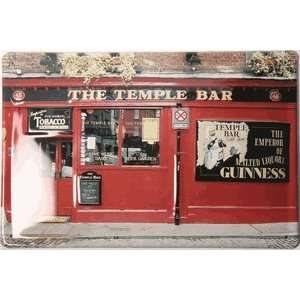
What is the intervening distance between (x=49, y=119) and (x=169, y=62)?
37.4 inches

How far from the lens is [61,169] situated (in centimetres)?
332

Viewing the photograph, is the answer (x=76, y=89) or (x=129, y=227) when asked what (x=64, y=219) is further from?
(x=76, y=89)

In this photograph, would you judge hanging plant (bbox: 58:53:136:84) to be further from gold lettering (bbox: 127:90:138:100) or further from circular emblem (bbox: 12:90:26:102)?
circular emblem (bbox: 12:90:26:102)

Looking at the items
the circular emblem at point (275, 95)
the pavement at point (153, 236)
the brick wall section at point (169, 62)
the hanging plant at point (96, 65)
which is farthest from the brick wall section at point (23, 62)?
the circular emblem at point (275, 95)

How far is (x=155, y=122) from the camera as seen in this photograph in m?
3.37

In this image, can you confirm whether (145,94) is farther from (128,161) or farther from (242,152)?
(242,152)

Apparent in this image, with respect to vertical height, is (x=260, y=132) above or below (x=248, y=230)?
above

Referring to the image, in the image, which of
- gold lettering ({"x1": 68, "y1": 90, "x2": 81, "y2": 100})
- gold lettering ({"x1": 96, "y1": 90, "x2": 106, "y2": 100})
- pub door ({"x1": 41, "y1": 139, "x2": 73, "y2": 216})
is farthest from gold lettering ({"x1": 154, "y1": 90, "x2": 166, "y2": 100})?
pub door ({"x1": 41, "y1": 139, "x2": 73, "y2": 216})

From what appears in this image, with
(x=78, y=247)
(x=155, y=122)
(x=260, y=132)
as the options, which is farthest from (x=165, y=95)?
(x=78, y=247)

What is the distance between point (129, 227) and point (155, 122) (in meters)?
0.76

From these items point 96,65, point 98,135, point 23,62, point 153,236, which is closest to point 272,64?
point 96,65

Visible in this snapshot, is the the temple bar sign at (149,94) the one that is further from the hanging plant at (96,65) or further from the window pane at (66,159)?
the window pane at (66,159)

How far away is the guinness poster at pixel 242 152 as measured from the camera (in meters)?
3.29
